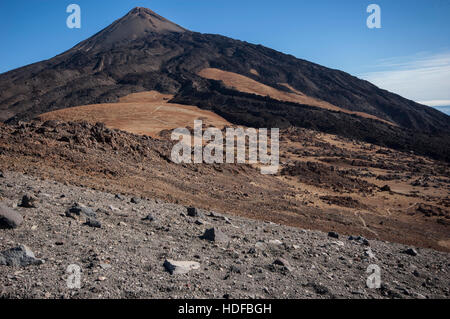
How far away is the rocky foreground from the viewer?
4.16 metres

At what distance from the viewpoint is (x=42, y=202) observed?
661 cm

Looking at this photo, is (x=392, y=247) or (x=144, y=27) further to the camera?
(x=144, y=27)

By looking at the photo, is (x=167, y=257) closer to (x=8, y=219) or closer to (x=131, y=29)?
(x=8, y=219)

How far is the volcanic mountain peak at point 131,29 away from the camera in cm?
11767

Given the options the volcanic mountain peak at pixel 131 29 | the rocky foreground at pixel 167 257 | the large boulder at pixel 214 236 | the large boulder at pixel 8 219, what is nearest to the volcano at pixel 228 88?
the volcanic mountain peak at pixel 131 29

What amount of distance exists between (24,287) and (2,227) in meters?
1.80

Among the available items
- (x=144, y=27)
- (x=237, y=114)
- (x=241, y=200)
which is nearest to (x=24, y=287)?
(x=241, y=200)

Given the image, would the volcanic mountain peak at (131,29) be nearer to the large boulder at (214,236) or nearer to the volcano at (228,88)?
the volcano at (228,88)

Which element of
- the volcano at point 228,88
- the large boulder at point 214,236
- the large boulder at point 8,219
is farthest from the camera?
the volcano at point 228,88

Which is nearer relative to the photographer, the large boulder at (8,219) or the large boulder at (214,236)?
the large boulder at (8,219)

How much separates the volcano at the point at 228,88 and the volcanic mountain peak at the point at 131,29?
79cm

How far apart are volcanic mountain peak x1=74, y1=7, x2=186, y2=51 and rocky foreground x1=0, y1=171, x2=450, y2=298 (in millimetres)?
117380

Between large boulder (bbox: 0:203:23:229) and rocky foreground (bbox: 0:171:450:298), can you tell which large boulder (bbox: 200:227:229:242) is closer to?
rocky foreground (bbox: 0:171:450:298)
